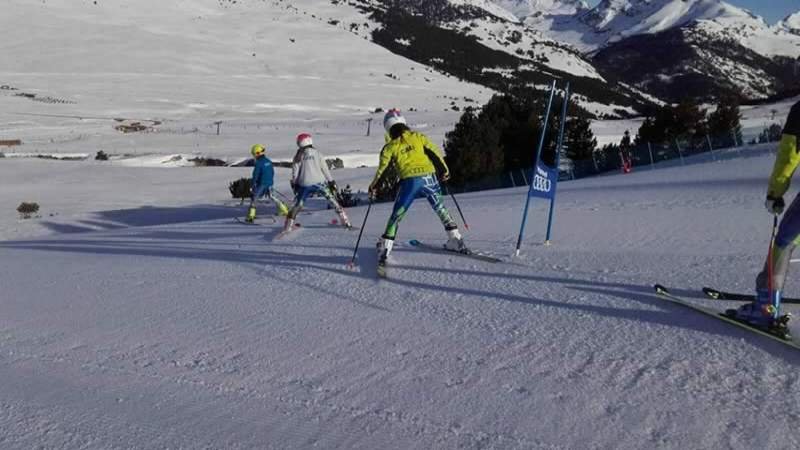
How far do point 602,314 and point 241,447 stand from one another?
295 centimetres

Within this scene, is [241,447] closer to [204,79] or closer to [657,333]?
[657,333]

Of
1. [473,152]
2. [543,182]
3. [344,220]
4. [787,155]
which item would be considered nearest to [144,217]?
[344,220]

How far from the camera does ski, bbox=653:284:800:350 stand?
170 inches

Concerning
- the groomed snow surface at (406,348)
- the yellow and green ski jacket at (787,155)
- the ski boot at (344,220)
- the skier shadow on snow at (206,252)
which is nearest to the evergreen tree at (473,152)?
the skier shadow on snow at (206,252)

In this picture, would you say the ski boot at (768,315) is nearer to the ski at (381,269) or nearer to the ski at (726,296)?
the ski at (726,296)

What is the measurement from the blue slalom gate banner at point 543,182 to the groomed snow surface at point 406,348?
27.1 inches

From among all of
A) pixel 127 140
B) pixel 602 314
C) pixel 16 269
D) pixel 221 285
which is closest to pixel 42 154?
pixel 127 140

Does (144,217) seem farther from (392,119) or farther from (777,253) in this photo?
Result: (777,253)

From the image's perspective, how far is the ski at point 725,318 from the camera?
432 centimetres

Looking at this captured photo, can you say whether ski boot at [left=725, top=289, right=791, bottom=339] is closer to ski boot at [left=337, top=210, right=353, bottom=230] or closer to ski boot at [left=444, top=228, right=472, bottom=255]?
ski boot at [left=444, top=228, right=472, bottom=255]

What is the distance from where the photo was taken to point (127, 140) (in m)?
53.3

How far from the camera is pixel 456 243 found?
7.58 meters

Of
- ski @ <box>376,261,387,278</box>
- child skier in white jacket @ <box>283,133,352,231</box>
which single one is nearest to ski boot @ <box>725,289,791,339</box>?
ski @ <box>376,261,387,278</box>

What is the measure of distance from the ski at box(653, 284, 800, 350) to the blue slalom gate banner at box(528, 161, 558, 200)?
2086 mm
